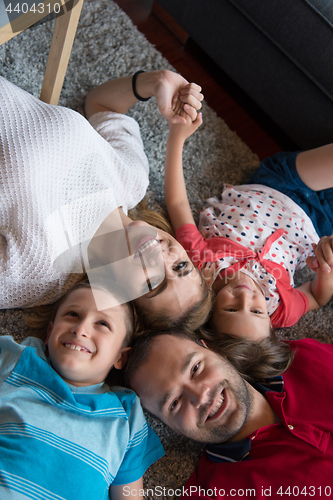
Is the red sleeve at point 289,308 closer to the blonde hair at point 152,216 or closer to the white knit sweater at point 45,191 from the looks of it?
the blonde hair at point 152,216

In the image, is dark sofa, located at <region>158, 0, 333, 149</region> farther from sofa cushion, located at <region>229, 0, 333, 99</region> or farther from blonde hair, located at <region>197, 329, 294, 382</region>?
blonde hair, located at <region>197, 329, 294, 382</region>

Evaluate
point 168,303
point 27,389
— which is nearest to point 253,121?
point 168,303

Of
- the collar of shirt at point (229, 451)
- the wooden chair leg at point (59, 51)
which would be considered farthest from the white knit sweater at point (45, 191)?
the collar of shirt at point (229, 451)

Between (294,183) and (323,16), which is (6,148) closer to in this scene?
(294,183)

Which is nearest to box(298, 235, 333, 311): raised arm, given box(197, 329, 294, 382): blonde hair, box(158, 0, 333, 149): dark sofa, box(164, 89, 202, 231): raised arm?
box(197, 329, 294, 382): blonde hair

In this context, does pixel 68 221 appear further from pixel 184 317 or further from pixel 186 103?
pixel 186 103

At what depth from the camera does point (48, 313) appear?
94 centimetres

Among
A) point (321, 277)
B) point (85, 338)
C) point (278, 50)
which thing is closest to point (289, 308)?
point (321, 277)

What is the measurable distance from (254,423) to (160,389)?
0.83ft

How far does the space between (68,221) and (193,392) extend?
1.60ft

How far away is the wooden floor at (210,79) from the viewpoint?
59.9 inches

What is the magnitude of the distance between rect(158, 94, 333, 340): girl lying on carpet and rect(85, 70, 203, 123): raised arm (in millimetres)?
69

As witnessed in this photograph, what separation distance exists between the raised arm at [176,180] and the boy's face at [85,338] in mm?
363

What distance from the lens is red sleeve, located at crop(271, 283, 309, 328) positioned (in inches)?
42.6
